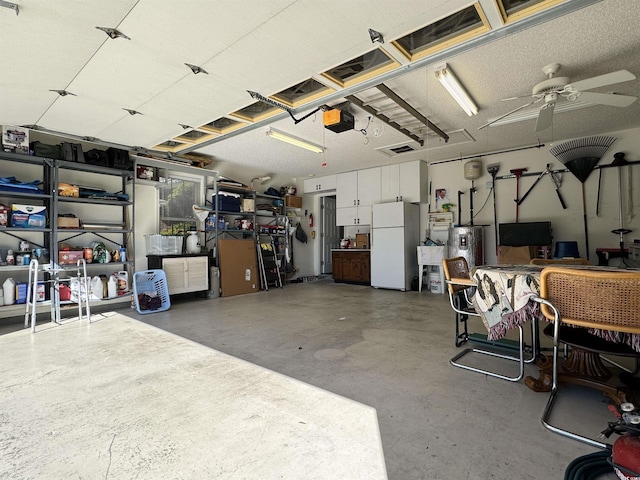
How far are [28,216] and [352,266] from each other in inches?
232

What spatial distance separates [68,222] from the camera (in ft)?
14.4

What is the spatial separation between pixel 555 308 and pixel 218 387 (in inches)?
85.8

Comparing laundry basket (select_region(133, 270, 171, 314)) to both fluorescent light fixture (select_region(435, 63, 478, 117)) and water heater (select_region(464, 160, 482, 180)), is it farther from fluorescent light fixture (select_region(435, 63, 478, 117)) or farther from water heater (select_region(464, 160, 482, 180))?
water heater (select_region(464, 160, 482, 180))

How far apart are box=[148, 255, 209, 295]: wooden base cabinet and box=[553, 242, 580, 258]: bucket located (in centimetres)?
618

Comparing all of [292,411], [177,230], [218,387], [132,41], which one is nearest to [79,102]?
[132,41]

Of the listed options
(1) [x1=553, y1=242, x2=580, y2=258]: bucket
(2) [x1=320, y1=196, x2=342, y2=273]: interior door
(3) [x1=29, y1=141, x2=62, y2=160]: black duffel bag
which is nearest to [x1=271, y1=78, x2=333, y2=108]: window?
(3) [x1=29, y1=141, x2=62, y2=160]: black duffel bag

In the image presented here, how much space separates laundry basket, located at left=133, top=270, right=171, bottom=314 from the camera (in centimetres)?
453

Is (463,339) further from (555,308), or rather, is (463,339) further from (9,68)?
(9,68)

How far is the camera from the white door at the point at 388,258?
6379mm

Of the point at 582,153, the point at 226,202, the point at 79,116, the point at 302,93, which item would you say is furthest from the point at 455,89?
the point at 226,202

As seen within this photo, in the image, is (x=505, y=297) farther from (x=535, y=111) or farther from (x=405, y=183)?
(x=405, y=183)

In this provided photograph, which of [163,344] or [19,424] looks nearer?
[19,424]

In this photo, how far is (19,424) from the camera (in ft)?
5.60

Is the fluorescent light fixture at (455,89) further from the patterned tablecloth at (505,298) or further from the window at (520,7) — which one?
the patterned tablecloth at (505,298)
